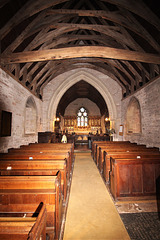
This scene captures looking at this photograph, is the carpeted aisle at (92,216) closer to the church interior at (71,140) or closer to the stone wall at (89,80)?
the church interior at (71,140)

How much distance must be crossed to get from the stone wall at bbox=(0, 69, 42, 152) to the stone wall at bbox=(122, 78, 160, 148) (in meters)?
6.09

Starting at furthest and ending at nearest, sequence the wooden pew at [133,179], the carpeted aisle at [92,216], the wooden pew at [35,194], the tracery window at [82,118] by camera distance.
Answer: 1. the tracery window at [82,118]
2. the wooden pew at [133,179]
3. the carpeted aisle at [92,216]
4. the wooden pew at [35,194]

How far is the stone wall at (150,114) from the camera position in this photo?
532 centimetres

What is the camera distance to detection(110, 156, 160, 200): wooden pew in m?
2.94

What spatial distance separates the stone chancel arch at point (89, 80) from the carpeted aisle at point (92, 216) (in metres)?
7.00

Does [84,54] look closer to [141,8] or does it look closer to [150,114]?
[141,8]

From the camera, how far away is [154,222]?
2.19m

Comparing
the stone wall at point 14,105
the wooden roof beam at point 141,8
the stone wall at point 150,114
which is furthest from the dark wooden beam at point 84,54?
the stone wall at point 150,114

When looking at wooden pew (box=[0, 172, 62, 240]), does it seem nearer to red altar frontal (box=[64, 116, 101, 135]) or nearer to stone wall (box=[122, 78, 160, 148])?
stone wall (box=[122, 78, 160, 148])

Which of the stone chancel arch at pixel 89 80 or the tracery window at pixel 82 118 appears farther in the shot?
the tracery window at pixel 82 118

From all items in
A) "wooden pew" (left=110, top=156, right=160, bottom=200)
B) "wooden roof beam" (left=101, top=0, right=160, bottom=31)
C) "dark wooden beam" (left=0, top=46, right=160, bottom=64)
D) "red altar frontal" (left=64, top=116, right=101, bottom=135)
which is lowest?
"wooden pew" (left=110, top=156, right=160, bottom=200)

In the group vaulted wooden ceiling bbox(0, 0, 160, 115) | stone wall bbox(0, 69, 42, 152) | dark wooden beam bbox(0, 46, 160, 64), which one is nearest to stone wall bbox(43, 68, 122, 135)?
stone wall bbox(0, 69, 42, 152)

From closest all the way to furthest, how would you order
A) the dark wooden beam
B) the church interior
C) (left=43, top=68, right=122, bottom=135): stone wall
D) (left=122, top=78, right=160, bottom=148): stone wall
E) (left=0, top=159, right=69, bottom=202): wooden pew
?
the church interior, (left=0, top=159, right=69, bottom=202): wooden pew, the dark wooden beam, (left=122, top=78, right=160, bottom=148): stone wall, (left=43, top=68, right=122, bottom=135): stone wall

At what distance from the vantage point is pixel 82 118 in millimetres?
17172
